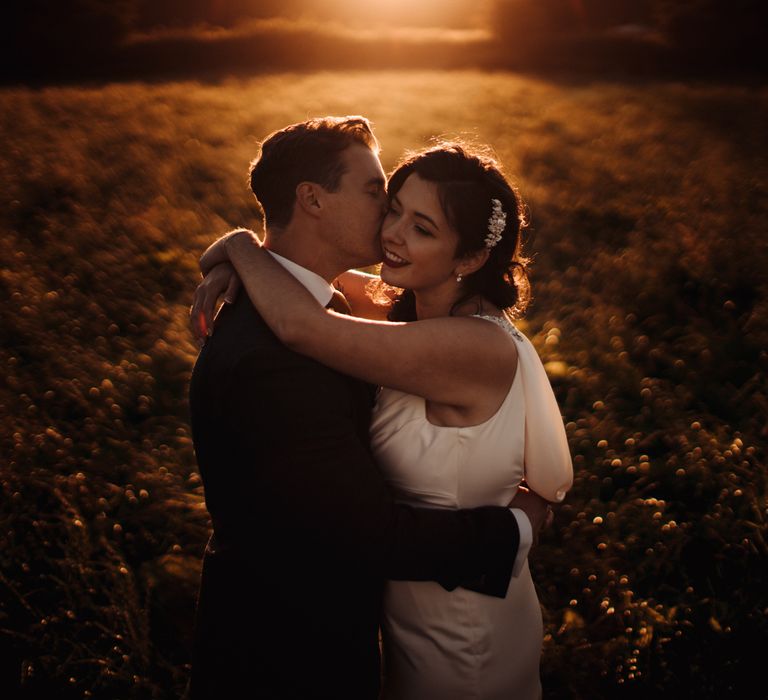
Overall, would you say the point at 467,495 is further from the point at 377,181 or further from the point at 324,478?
the point at 377,181

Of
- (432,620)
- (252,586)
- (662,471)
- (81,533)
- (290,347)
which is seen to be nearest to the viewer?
(290,347)

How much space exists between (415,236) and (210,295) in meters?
0.75

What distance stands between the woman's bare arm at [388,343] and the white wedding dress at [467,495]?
0.14 m

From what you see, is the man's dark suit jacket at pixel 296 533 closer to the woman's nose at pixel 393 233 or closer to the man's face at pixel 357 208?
the man's face at pixel 357 208

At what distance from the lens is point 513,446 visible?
8.11 ft

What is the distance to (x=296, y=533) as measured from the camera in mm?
2096

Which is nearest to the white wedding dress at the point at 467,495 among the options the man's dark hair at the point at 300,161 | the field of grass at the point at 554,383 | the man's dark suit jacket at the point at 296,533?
the man's dark suit jacket at the point at 296,533

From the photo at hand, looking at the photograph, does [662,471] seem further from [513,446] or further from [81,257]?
[81,257]

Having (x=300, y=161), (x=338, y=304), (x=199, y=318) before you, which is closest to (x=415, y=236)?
(x=338, y=304)

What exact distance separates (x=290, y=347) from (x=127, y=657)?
168 cm

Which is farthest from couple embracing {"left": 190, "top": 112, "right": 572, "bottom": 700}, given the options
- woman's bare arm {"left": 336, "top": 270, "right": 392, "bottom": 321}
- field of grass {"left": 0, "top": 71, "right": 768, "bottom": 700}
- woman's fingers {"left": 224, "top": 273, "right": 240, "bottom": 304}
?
field of grass {"left": 0, "top": 71, "right": 768, "bottom": 700}

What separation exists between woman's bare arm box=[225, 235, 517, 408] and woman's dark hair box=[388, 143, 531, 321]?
375 millimetres

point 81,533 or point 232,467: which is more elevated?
point 232,467

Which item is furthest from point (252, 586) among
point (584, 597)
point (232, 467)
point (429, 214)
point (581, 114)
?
point (581, 114)
